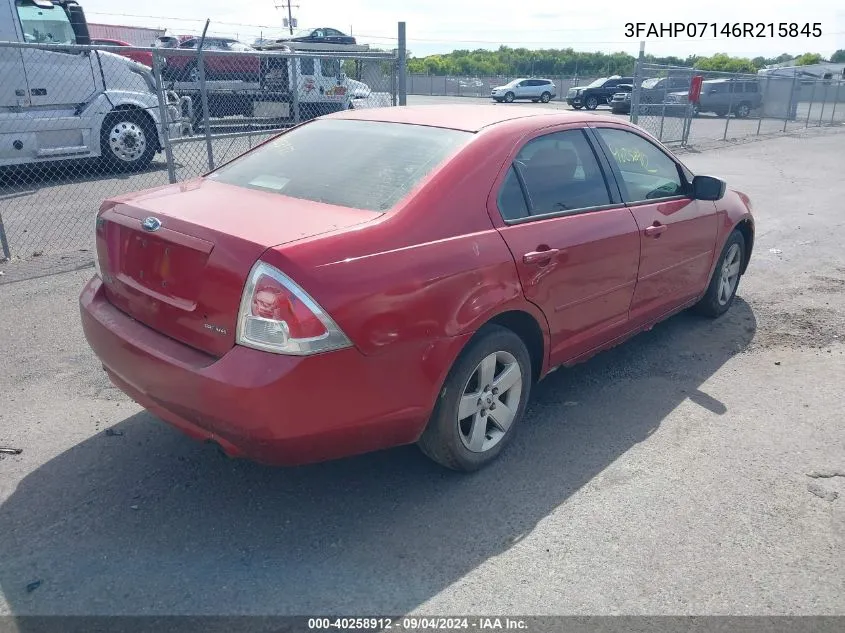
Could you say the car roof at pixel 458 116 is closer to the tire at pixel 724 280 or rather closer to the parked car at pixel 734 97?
the tire at pixel 724 280

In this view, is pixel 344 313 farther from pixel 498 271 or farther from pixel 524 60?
pixel 524 60

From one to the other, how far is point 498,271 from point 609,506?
1.17 m

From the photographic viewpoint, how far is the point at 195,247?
2.67 meters

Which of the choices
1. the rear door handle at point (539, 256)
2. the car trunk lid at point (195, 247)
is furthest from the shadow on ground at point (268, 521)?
the rear door handle at point (539, 256)

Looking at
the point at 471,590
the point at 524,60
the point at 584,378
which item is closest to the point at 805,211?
the point at 584,378

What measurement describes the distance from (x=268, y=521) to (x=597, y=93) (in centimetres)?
3533

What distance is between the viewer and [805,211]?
388 inches

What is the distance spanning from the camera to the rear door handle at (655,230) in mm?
4053

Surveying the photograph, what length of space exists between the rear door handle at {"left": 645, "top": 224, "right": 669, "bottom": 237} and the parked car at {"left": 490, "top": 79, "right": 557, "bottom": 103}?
39.2 m

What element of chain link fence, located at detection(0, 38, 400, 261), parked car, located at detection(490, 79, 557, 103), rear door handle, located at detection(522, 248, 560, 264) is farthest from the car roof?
parked car, located at detection(490, 79, 557, 103)

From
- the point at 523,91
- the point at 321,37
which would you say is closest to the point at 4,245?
the point at 321,37

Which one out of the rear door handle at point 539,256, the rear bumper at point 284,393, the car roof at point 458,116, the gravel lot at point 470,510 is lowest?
the gravel lot at point 470,510

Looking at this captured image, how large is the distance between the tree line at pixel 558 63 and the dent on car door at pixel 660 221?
48253 mm

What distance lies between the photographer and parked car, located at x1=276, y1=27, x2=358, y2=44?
2276cm
